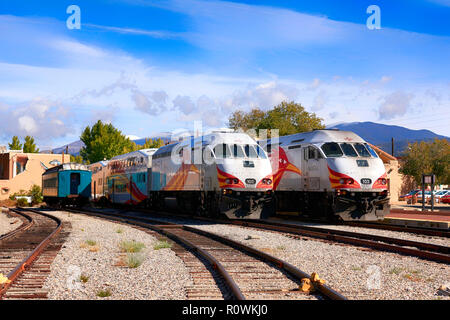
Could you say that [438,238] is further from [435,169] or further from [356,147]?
[435,169]

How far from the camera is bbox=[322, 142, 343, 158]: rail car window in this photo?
1942cm

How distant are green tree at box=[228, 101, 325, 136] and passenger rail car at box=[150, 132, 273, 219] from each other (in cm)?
4437

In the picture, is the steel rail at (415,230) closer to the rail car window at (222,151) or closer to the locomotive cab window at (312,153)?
the locomotive cab window at (312,153)

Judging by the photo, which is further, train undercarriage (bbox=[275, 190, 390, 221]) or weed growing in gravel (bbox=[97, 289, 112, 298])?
train undercarriage (bbox=[275, 190, 390, 221])

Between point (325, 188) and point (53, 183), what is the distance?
24.2 m

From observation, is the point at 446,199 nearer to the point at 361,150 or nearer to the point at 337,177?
the point at 361,150

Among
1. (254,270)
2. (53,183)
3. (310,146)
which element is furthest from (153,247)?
(53,183)

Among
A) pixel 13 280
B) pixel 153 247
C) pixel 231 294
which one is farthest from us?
pixel 153 247

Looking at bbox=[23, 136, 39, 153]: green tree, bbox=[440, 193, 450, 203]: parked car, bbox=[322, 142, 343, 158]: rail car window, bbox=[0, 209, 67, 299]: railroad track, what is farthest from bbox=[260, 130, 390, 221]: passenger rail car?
bbox=[23, 136, 39, 153]: green tree

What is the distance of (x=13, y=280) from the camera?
815 centimetres

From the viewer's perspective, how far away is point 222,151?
20.1m

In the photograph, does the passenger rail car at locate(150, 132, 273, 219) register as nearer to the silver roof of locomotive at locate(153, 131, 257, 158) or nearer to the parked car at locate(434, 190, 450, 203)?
the silver roof of locomotive at locate(153, 131, 257, 158)

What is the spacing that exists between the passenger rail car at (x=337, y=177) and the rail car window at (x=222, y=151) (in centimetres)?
328

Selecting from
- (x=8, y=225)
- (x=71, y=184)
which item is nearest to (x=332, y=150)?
(x=8, y=225)
